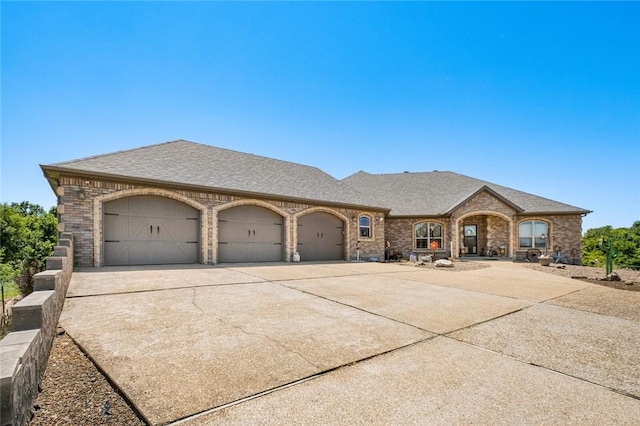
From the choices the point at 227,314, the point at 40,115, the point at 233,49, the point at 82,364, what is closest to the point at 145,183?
the point at 40,115

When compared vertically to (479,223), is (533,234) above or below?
below

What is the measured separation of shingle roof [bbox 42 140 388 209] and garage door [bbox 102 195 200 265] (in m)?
1.20

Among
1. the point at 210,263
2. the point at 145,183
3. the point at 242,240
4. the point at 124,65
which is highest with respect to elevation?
the point at 124,65

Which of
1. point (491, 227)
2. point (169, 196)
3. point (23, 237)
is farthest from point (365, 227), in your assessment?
point (23, 237)

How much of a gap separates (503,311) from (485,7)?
1073 centimetres

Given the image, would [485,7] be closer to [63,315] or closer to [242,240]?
[242,240]

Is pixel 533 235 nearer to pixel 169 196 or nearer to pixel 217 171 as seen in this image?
pixel 217 171

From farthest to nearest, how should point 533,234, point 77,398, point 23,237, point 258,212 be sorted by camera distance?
1. point 23,237
2. point 533,234
3. point 258,212
4. point 77,398

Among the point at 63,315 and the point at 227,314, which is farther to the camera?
the point at 227,314

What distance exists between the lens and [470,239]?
20875 mm

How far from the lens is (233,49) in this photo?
463 inches

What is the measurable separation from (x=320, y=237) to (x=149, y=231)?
27.1 feet

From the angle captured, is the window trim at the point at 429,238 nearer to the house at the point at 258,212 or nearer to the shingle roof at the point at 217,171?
the house at the point at 258,212

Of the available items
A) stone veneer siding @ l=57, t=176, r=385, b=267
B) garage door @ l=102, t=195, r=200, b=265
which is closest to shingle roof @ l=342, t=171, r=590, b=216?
stone veneer siding @ l=57, t=176, r=385, b=267
